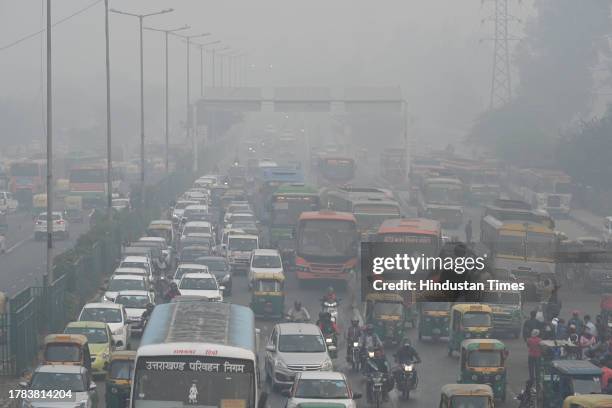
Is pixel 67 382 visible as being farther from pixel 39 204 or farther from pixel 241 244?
pixel 39 204

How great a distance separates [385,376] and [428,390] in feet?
6.79

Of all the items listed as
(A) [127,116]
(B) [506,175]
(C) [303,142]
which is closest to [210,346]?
(B) [506,175]

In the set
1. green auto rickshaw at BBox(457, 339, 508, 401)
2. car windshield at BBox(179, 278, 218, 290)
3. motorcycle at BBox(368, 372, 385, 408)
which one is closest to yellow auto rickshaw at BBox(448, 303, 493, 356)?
green auto rickshaw at BBox(457, 339, 508, 401)

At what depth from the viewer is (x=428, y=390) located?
3088 centimetres

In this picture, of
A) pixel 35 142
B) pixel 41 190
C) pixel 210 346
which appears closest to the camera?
pixel 210 346

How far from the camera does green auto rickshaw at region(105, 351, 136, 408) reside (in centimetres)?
2618

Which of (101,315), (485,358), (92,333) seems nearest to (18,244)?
(101,315)

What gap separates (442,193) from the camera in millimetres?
74688

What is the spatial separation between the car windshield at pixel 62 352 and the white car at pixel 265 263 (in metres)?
17.0

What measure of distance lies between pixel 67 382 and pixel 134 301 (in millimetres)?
12502

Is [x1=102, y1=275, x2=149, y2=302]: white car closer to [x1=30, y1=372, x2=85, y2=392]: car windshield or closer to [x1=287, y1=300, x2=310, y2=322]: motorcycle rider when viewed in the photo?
[x1=287, y1=300, x2=310, y2=322]: motorcycle rider

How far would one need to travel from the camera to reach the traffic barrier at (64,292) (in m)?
31.3

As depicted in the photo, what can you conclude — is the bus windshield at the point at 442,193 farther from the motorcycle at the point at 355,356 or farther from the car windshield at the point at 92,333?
the car windshield at the point at 92,333

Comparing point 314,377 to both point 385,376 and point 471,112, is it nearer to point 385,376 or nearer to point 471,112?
point 385,376
